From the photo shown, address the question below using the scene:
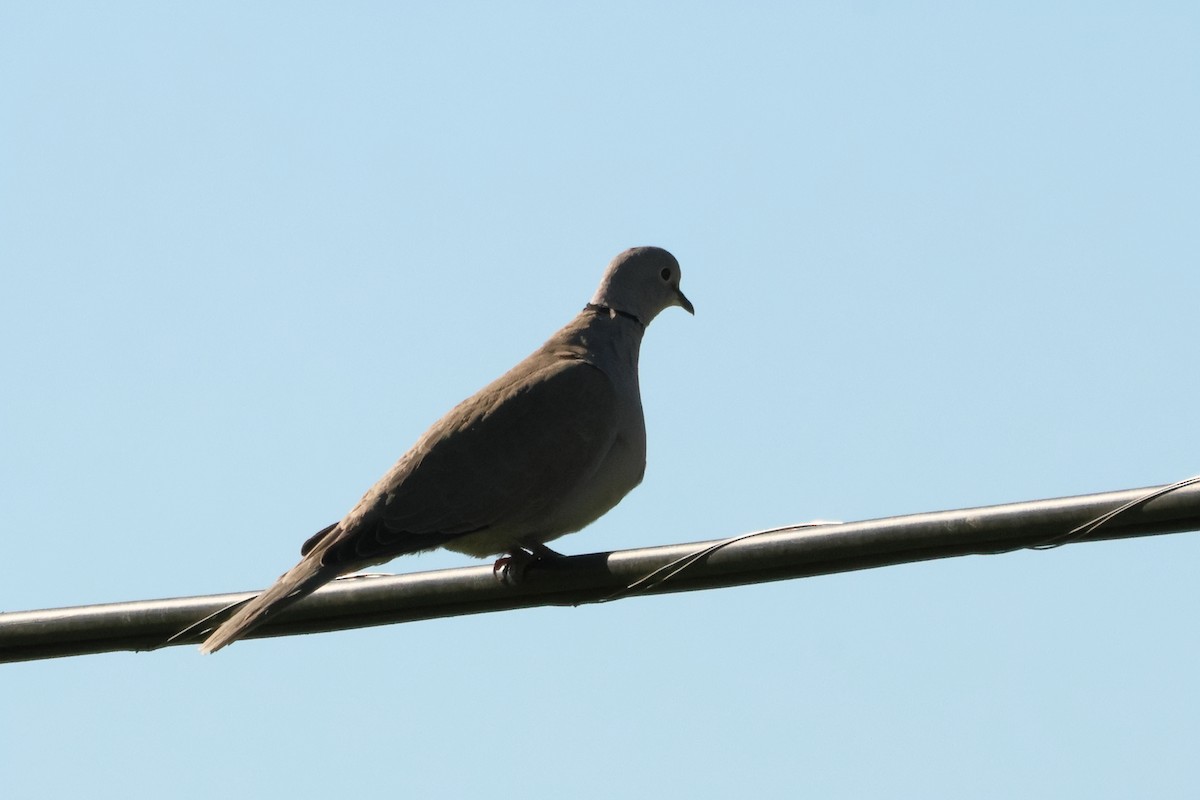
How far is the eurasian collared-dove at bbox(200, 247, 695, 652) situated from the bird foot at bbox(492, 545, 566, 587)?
18 millimetres

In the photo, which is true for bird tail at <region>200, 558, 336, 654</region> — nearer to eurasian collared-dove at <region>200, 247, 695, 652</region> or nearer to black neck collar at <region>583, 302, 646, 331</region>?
eurasian collared-dove at <region>200, 247, 695, 652</region>

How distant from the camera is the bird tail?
4.96m

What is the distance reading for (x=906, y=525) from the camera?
4168mm

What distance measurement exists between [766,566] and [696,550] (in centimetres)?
18

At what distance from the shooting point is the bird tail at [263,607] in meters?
4.96

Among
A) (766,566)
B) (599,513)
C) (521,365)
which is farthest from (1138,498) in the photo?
(521,365)

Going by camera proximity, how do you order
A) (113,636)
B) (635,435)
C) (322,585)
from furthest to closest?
(635,435) → (322,585) → (113,636)

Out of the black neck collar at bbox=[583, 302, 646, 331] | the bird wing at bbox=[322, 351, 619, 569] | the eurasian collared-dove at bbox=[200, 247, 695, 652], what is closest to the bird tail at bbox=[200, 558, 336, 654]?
the eurasian collared-dove at bbox=[200, 247, 695, 652]

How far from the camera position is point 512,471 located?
20.8ft

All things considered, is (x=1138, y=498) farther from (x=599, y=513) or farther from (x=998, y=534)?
(x=599, y=513)

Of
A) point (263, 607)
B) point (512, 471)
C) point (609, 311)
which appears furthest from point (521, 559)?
point (609, 311)

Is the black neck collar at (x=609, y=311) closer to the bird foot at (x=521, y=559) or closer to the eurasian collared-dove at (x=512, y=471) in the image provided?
the eurasian collared-dove at (x=512, y=471)

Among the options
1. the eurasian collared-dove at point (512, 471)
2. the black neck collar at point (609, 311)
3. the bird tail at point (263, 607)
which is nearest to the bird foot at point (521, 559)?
the eurasian collared-dove at point (512, 471)

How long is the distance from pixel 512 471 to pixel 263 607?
1492mm
